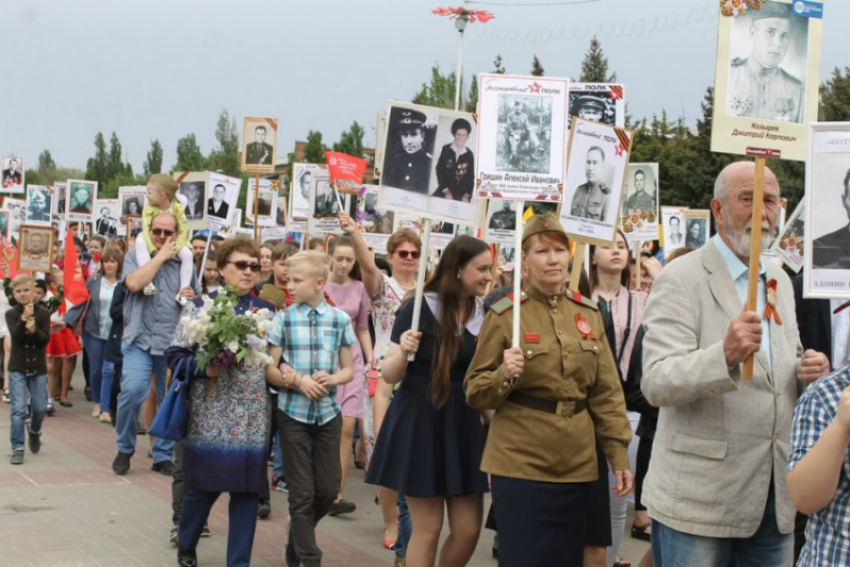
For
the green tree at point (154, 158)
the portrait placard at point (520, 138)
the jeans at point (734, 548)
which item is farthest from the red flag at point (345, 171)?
the green tree at point (154, 158)

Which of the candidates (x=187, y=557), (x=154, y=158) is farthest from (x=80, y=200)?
(x=154, y=158)

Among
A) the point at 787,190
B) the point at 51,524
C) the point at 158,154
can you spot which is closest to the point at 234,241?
the point at 51,524

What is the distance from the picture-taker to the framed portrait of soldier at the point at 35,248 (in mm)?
12172

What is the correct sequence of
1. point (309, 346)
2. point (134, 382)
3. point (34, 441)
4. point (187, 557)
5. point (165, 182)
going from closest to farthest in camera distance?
point (309, 346) < point (187, 557) < point (134, 382) < point (165, 182) < point (34, 441)

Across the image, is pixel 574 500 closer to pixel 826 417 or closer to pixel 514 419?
pixel 514 419

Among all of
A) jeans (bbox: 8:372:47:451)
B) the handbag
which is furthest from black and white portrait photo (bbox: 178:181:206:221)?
the handbag

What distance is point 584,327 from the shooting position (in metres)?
5.45

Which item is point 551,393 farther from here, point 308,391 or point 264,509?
point 264,509

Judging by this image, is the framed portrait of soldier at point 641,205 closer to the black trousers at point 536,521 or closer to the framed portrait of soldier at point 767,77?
the black trousers at point 536,521

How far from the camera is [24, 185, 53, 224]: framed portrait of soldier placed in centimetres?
2572

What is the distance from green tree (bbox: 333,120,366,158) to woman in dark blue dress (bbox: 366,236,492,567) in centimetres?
5730

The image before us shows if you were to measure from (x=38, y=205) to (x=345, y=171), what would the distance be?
15.6 m

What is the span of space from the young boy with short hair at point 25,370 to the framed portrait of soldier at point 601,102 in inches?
216

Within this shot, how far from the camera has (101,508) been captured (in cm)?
932
